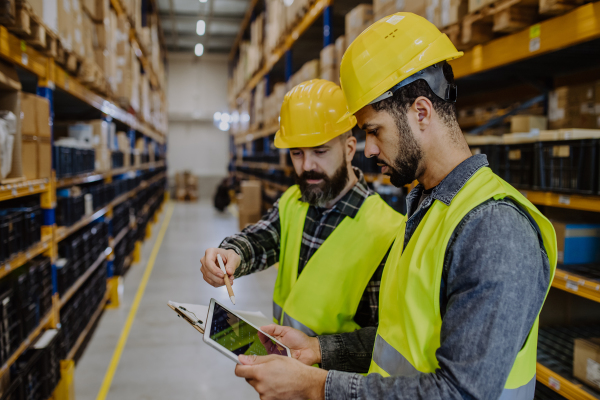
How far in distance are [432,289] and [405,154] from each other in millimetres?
363

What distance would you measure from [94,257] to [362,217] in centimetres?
371

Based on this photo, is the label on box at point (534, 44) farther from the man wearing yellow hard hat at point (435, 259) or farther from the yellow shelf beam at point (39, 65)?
the yellow shelf beam at point (39, 65)

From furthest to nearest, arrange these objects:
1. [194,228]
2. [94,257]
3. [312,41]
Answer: [194,228]
[312,41]
[94,257]

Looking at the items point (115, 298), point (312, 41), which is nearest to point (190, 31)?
point (312, 41)

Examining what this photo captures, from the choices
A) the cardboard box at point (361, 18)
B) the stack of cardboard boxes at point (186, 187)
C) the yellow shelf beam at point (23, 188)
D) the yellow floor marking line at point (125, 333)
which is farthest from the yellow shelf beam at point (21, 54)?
the stack of cardboard boxes at point (186, 187)

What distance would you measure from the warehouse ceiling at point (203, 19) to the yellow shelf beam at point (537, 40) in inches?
454

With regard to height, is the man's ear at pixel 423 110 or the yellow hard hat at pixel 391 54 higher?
the yellow hard hat at pixel 391 54

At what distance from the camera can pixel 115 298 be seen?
5.14 m

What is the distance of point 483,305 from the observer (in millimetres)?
843

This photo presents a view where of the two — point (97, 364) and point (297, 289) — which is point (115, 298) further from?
point (297, 289)

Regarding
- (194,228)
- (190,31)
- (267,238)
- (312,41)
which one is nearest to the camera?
(267,238)

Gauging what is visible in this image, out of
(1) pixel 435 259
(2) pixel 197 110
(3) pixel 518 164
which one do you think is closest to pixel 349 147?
(3) pixel 518 164

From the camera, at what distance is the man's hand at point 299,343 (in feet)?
5.08

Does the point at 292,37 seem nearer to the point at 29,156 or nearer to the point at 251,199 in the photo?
the point at 251,199
